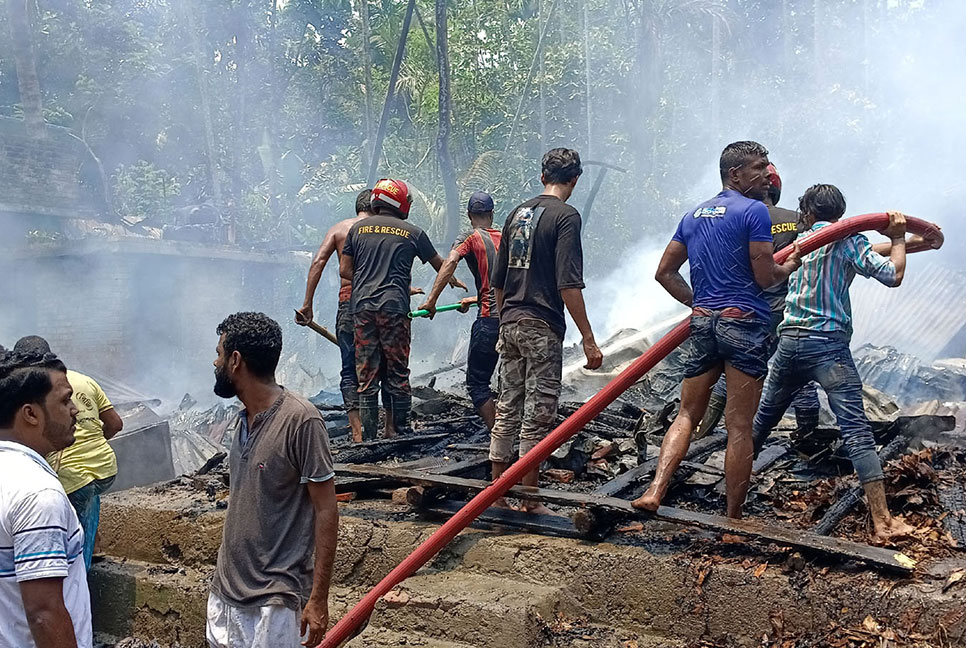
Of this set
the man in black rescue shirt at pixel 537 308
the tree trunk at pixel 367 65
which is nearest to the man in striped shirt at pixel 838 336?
the man in black rescue shirt at pixel 537 308

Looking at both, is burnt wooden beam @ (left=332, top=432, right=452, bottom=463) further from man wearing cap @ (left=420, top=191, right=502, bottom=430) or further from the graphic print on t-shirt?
the graphic print on t-shirt

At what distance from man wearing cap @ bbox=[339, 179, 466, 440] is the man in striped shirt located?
10.2 feet

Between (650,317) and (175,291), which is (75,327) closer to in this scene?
(175,291)

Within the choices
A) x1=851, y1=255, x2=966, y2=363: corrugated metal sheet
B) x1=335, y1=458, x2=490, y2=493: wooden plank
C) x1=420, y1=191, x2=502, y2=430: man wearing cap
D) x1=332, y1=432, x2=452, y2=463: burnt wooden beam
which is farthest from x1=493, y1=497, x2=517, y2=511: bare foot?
x1=851, y1=255, x2=966, y2=363: corrugated metal sheet

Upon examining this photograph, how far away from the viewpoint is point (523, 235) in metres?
5.28

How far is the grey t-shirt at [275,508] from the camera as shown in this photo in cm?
312

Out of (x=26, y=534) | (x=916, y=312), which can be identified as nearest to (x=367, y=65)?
(x=916, y=312)

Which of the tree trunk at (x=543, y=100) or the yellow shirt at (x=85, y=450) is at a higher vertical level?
the tree trunk at (x=543, y=100)

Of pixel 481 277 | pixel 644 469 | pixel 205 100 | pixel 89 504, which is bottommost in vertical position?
pixel 89 504

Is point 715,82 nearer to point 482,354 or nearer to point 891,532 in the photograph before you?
point 482,354

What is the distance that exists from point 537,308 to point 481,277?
179cm

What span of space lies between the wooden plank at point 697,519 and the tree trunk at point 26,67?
52.7 ft

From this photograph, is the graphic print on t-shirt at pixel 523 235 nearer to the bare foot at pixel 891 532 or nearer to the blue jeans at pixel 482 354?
the blue jeans at pixel 482 354

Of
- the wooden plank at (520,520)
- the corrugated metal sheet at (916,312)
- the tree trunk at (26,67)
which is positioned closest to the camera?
the wooden plank at (520,520)
